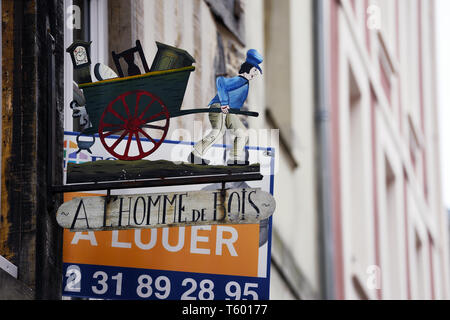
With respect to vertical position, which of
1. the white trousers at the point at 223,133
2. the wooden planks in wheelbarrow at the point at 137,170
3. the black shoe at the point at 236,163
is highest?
the white trousers at the point at 223,133

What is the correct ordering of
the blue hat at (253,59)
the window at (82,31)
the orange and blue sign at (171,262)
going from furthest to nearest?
the window at (82,31) < the orange and blue sign at (171,262) < the blue hat at (253,59)

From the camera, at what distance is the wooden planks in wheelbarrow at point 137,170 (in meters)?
5.30

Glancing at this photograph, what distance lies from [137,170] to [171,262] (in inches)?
26.4

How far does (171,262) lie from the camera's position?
5824 mm

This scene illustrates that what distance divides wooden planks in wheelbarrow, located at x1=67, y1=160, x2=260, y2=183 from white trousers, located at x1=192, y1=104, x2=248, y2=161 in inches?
4.5

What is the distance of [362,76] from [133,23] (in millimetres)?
8171

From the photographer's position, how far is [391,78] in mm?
17297

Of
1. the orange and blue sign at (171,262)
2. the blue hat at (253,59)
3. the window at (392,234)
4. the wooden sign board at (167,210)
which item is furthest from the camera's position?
the window at (392,234)

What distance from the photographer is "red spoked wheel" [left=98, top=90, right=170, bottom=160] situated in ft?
17.7

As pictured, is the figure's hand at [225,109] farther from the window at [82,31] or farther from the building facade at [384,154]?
the building facade at [384,154]

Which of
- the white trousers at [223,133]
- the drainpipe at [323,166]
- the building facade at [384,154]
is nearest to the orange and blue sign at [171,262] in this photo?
the white trousers at [223,133]

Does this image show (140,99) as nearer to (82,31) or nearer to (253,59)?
(253,59)

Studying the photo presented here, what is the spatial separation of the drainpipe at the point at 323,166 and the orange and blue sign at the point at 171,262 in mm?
5956

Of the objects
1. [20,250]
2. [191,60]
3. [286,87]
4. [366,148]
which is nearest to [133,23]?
[191,60]
